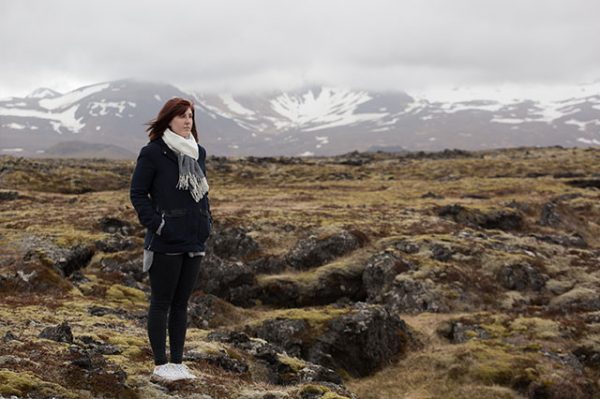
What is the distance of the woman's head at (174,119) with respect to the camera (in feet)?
33.1

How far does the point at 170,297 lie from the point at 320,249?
26.3 metres

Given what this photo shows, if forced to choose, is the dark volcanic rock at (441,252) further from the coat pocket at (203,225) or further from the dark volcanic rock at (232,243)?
the coat pocket at (203,225)

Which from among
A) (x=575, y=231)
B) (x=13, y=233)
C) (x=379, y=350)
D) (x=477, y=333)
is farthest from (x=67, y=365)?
(x=575, y=231)

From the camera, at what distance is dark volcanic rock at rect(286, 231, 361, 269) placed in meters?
35.6

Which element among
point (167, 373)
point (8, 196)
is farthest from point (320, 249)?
point (8, 196)

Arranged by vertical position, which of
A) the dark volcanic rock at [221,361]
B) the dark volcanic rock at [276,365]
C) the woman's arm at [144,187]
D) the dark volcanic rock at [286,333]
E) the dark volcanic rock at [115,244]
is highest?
the woman's arm at [144,187]

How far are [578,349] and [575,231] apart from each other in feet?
92.8

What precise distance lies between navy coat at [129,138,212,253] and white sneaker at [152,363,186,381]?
8.89ft

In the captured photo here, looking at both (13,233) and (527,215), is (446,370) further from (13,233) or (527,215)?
(527,215)

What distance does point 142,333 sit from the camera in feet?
58.1

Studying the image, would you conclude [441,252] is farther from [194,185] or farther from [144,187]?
[144,187]

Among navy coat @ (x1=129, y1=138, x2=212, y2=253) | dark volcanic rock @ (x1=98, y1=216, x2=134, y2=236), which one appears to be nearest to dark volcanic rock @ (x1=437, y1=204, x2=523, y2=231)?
dark volcanic rock @ (x1=98, y1=216, x2=134, y2=236)

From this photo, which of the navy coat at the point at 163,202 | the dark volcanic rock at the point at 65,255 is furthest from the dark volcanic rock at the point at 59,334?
the dark volcanic rock at the point at 65,255

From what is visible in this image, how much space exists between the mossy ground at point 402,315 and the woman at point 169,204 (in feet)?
7.17
